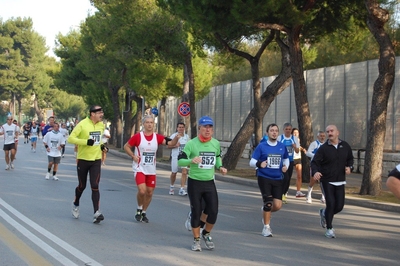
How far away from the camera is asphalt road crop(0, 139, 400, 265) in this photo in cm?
818

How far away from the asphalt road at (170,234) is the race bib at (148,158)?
1.04m

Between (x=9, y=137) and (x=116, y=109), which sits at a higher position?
(x=116, y=109)

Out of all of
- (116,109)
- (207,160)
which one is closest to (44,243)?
(207,160)

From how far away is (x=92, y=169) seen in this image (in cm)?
1103

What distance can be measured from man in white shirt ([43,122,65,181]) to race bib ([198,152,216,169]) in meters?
10.6

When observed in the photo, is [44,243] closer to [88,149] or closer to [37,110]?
[88,149]

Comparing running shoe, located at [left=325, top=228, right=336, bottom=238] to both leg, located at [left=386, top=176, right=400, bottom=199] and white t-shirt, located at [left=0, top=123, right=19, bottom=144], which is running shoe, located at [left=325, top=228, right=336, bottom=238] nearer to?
leg, located at [left=386, top=176, right=400, bottom=199]

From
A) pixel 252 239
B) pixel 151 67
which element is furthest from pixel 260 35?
pixel 252 239

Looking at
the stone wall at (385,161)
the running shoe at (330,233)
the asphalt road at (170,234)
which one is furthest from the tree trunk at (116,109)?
the running shoe at (330,233)

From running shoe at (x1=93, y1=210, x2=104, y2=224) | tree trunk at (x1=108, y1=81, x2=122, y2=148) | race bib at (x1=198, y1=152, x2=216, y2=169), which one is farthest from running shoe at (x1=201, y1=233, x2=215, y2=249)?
tree trunk at (x1=108, y1=81, x2=122, y2=148)

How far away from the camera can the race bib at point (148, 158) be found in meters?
10.8

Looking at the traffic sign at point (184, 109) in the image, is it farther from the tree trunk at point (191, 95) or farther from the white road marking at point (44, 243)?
the white road marking at point (44, 243)

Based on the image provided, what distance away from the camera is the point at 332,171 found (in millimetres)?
10336

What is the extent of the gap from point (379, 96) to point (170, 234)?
840cm
